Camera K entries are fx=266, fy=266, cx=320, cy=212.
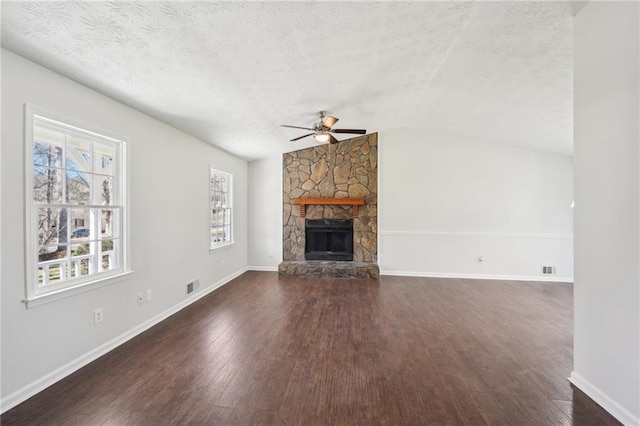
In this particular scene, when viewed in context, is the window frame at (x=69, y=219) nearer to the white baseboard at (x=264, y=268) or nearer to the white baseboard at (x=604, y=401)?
the white baseboard at (x=264, y=268)

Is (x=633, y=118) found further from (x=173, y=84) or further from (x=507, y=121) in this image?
(x=173, y=84)

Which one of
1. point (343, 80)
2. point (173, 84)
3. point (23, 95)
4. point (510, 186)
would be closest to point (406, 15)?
point (343, 80)

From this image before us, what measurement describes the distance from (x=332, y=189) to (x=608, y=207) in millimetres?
4454

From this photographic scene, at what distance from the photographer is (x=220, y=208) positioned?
4977mm

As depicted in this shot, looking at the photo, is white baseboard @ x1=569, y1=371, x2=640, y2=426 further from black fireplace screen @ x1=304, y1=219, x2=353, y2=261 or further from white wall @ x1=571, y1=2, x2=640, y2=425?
black fireplace screen @ x1=304, y1=219, x2=353, y2=261

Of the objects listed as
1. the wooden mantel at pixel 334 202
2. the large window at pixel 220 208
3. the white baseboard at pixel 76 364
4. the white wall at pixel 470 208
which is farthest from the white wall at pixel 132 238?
the white wall at pixel 470 208

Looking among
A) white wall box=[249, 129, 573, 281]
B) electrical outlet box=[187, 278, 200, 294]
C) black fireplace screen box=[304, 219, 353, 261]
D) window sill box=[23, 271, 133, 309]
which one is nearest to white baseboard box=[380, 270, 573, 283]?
white wall box=[249, 129, 573, 281]

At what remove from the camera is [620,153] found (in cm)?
171

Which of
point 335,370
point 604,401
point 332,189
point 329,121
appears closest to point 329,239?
point 332,189

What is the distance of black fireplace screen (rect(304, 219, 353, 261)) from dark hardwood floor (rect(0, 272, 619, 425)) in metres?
2.08

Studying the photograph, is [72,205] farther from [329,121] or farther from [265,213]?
[265,213]

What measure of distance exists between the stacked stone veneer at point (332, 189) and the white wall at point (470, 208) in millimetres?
251

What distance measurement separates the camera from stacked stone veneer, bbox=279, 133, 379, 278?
5.73 m

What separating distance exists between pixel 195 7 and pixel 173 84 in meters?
1.00
